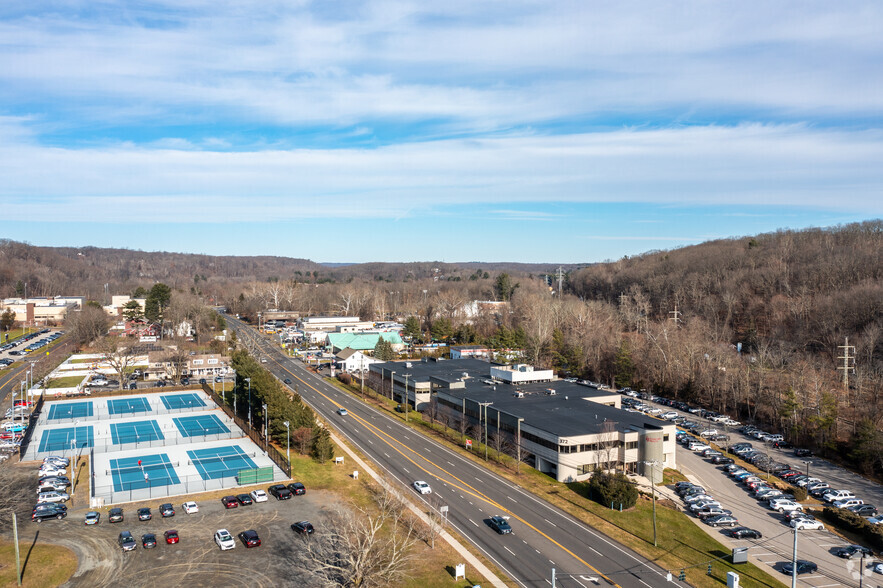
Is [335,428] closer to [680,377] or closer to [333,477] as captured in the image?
[333,477]

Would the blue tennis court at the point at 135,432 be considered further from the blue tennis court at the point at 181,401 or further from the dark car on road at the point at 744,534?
the dark car on road at the point at 744,534

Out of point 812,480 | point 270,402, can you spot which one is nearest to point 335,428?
point 270,402

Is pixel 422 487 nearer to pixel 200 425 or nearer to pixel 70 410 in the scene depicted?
pixel 200 425

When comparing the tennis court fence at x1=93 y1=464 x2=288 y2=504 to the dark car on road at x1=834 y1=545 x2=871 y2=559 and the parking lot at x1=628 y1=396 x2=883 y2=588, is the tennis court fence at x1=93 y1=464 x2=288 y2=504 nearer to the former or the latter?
the parking lot at x1=628 y1=396 x2=883 y2=588

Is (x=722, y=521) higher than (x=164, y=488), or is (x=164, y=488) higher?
(x=164, y=488)

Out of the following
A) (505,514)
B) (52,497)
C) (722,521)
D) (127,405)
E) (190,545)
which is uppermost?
(127,405)

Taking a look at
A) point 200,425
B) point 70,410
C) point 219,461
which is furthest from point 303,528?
point 70,410

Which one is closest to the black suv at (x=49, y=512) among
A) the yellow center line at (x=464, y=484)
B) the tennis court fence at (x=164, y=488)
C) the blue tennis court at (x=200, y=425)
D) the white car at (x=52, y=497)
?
the white car at (x=52, y=497)
